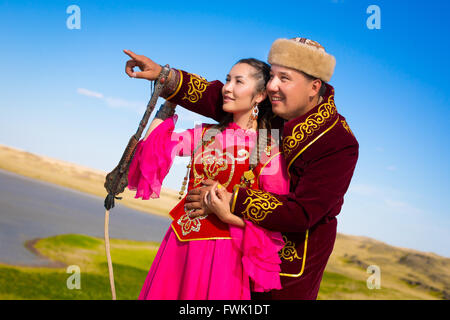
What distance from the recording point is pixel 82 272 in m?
10.7

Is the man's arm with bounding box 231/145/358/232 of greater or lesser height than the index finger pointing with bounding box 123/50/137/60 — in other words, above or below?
below

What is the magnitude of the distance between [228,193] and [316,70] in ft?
3.40

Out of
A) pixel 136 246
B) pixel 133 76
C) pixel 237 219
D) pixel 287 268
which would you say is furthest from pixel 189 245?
pixel 136 246

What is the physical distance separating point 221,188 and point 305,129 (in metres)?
0.69

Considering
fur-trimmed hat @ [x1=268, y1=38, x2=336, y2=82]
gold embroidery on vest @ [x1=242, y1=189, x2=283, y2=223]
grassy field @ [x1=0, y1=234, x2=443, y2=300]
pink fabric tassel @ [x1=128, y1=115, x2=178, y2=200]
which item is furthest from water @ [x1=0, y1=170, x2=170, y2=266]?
fur-trimmed hat @ [x1=268, y1=38, x2=336, y2=82]

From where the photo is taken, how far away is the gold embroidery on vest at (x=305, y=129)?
8.61ft

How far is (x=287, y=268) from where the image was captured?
8.77ft

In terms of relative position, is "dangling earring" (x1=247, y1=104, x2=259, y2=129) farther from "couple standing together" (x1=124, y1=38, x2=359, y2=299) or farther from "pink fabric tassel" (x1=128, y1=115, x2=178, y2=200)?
"pink fabric tassel" (x1=128, y1=115, x2=178, y2=200)

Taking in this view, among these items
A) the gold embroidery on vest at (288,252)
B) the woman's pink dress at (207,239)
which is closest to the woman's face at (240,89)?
the woman's pink dress at (207,239)

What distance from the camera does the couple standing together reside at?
2492mm

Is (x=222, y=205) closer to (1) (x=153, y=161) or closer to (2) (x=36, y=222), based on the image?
(1) (x=153, y=161)

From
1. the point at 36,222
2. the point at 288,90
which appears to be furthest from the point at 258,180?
the point at 36,222

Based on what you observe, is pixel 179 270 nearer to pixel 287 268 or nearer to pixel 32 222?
pixel 287 268

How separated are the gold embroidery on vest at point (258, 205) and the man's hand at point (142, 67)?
1.17 m
